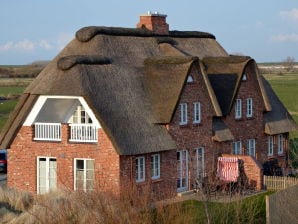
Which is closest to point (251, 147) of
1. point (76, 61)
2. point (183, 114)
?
point (183, 114)

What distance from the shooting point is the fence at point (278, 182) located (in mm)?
34125

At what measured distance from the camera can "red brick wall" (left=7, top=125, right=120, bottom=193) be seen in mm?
29625

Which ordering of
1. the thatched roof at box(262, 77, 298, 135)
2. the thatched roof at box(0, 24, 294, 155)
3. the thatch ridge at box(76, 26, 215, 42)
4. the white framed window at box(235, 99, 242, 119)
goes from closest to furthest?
the thatched roof at box(0, 24, 294, 155)
the thatch ridge at box(76, 26, 215, 42)
the white framed window at box(235, 99, 242, 119)
the thatched roof at box(262, 77, 298, 135)

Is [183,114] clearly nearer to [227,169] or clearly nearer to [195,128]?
[195,128]

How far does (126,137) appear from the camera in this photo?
2962cm

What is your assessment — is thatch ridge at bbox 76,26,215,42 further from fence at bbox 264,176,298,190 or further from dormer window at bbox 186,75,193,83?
fence at bbox 264,176,298,190

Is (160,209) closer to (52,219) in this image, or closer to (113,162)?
(52,219)

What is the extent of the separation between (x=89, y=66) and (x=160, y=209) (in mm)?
13748

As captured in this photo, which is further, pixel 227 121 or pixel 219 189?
pixel 227 121

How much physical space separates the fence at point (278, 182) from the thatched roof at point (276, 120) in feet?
17.0

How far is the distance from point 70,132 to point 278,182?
32.8 feet

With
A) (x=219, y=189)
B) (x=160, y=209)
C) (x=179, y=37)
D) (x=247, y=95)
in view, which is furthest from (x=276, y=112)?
(x=160, y=209)

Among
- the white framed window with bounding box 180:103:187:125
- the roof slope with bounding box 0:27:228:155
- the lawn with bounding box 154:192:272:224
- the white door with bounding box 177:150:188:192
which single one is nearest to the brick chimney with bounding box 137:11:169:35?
the roof slope with bounding box 0:27:228:155

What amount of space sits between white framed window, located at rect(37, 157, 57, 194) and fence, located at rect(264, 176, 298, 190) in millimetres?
9991
